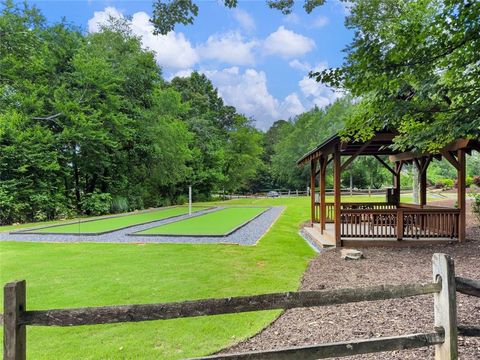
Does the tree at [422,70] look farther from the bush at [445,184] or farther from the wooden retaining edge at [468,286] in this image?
the bush at [445,184]

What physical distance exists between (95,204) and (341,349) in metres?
19.6

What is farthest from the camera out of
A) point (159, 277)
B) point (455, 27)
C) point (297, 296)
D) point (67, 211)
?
point (67, 211)

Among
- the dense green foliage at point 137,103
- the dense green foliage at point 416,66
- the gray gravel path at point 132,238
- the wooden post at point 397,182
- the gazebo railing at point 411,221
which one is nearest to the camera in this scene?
the dense green foliage at point 416,66

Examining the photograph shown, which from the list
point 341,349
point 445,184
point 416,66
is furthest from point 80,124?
point 445,184

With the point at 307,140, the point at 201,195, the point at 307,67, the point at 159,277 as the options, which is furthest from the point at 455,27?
the point at 307,140

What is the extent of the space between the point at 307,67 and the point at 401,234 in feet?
20.0

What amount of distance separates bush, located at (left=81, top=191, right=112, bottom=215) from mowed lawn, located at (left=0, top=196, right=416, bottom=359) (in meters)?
9.58

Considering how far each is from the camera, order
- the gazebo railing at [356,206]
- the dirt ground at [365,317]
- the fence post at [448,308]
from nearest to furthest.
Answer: the fence post at [448,308] < the dirt ground at [365,317] < the gazebo railing at [356,206]

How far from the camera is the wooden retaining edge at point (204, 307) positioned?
1.92 meters

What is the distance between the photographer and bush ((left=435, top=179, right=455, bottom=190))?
127 feet

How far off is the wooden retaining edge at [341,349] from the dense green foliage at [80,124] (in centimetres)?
1409

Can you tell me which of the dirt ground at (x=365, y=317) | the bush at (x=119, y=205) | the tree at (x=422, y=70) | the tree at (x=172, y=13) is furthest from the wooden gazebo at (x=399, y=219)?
the bush at (x=119, y=205)

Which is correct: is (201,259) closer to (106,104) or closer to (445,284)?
(445,284)

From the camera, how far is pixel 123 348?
11.5 ft
